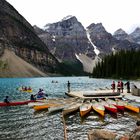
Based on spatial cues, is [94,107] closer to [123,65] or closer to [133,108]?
[133,108]

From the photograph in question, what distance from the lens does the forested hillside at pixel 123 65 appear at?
530 ft

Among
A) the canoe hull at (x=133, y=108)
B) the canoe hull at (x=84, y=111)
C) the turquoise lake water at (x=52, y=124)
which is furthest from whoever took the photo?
the canoe hull at (x=133, y=108)

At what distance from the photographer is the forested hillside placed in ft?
530

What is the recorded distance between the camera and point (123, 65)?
559 ft

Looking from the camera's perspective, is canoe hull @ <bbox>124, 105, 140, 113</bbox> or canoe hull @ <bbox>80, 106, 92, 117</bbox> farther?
canoe hull @ <bbox>124, 105, 140, 113</bbox>

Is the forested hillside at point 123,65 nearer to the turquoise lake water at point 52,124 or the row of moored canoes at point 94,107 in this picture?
the row of moored canoes at point 94,107

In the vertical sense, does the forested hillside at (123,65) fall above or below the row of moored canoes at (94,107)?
above

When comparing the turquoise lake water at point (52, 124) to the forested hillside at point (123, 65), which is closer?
the turquoise lake water at point (52, 124)

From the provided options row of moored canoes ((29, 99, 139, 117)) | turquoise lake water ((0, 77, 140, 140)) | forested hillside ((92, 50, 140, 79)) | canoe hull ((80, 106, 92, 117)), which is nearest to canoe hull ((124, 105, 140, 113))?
row of moored canoes ((29, 99, 139, 117))

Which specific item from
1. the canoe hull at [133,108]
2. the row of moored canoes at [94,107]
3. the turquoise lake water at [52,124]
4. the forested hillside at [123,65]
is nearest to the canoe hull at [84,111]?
the row of moored canoes at [94,107]

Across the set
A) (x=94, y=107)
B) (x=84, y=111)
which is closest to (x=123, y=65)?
(x=94, y=107)

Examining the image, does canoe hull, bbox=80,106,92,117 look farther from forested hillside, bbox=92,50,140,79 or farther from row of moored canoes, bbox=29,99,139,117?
forested hillside, bbox=92,50,140,79

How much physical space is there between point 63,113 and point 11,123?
8403 millimetres

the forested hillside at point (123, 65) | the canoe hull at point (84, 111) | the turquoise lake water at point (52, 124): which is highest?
the forested hillside at point (123, 65)
